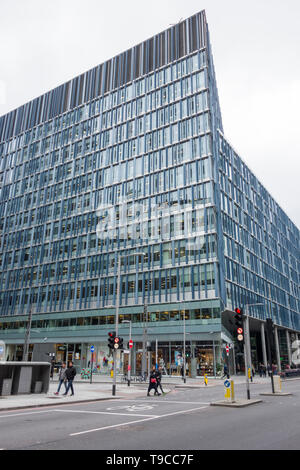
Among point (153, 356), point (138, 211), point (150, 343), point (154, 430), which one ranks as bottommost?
point (154, 430)

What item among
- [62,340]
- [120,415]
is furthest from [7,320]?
[120,415]

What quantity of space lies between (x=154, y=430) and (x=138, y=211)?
49.3m

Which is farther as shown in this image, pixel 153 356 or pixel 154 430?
pixel 153 356

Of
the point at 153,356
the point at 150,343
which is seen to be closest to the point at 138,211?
the point at 150,343

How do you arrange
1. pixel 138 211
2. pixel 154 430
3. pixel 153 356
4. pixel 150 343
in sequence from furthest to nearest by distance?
1. pixel 138 211
2. pixel 150 343
3. pixel 153 356
4. pixel 154 430

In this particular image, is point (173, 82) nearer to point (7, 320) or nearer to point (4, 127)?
point (4, 127)

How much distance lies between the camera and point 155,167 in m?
59.1

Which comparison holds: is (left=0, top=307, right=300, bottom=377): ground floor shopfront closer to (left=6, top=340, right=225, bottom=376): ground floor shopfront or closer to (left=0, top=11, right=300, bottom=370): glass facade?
(left=6, top=340, right=225, bottom=376): ground floor shopfront

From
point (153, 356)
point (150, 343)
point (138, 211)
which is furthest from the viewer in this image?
point (138, 211)

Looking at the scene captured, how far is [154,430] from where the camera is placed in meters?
9.79

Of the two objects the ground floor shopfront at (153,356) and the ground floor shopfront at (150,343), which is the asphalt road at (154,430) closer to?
the ground floor shopfront at (150,343)

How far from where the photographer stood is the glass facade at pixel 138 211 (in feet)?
171

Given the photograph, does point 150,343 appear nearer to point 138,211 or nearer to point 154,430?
point 138,211

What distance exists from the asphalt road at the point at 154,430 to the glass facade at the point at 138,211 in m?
35.4
